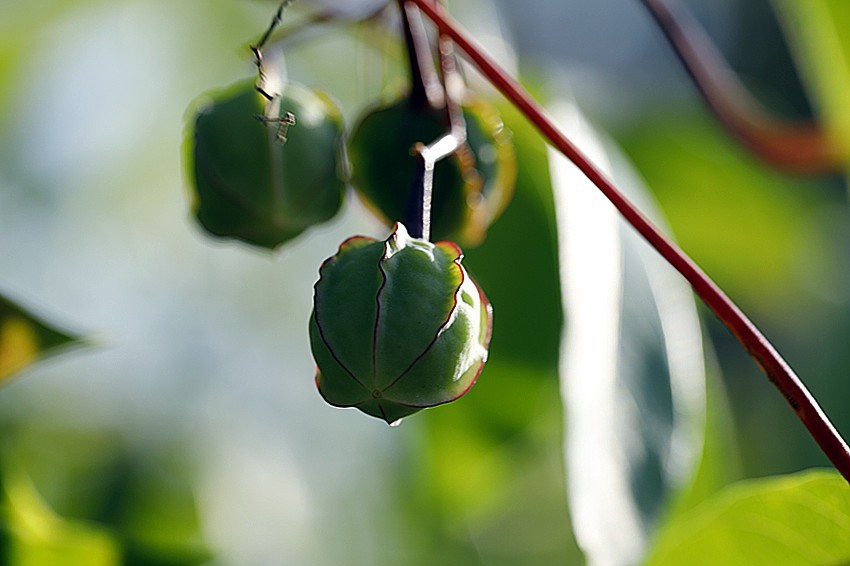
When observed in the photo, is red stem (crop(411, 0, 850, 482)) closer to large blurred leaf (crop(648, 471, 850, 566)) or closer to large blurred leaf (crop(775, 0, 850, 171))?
large blurred leaf (crop(648, 471, 850, 566))

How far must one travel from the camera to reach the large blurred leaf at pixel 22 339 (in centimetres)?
78

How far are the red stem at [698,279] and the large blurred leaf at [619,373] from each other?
0.28 m

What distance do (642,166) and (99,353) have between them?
0.91m

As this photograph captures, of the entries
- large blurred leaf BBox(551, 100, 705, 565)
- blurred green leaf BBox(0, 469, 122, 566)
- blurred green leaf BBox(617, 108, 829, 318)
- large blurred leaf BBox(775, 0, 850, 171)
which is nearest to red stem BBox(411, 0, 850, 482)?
large blurred leaf BBox(551, 100, 705, 565)

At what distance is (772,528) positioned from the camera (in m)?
0.71

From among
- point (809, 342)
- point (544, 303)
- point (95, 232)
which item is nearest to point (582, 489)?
point (544, 303)

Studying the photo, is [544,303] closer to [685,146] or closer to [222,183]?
[222,183]

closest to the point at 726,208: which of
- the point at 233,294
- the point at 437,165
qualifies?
the point at 233,294

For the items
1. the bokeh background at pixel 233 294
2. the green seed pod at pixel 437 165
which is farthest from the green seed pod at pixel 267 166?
the bokeh background at pixel 233 294

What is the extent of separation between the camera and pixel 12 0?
147 cm

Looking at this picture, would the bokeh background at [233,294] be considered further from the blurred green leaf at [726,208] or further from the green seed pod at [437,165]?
the green seed pod at [437,165]

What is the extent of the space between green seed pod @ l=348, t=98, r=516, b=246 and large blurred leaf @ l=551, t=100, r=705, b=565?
0.54ft

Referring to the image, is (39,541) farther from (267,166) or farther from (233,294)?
(233,294)

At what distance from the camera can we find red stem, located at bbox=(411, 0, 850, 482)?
0.53 meters
